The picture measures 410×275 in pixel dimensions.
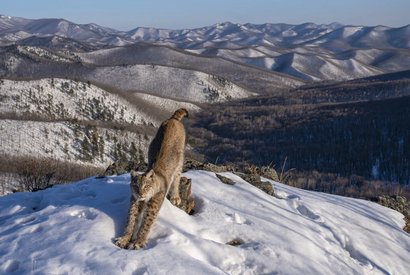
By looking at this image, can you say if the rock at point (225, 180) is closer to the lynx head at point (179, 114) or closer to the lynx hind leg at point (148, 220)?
the lynx head at point (179, 114)

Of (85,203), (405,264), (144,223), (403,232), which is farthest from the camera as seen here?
(403,232)

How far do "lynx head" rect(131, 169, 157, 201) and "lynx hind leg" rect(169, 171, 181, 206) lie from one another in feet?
5.35

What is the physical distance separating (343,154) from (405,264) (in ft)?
253

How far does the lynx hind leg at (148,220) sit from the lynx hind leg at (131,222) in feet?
0.50

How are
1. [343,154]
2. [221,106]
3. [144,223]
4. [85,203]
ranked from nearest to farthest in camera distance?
[144,223] < [85,203] < [343,154] < [221,106]

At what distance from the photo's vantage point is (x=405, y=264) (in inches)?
475

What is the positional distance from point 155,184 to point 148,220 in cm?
72

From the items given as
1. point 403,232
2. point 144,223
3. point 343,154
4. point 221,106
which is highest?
point 144,223

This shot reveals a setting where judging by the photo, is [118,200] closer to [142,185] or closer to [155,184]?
[155,184]

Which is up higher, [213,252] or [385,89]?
[213,252]

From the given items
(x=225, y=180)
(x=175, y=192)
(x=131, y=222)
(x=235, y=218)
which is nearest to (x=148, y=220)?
(x=131, y=222)

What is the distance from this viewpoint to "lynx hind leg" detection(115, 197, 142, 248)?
9053 millimetres

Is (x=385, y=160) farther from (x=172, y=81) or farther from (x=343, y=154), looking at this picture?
(x=172, y=81)

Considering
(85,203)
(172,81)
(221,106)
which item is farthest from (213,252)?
(172,81)
